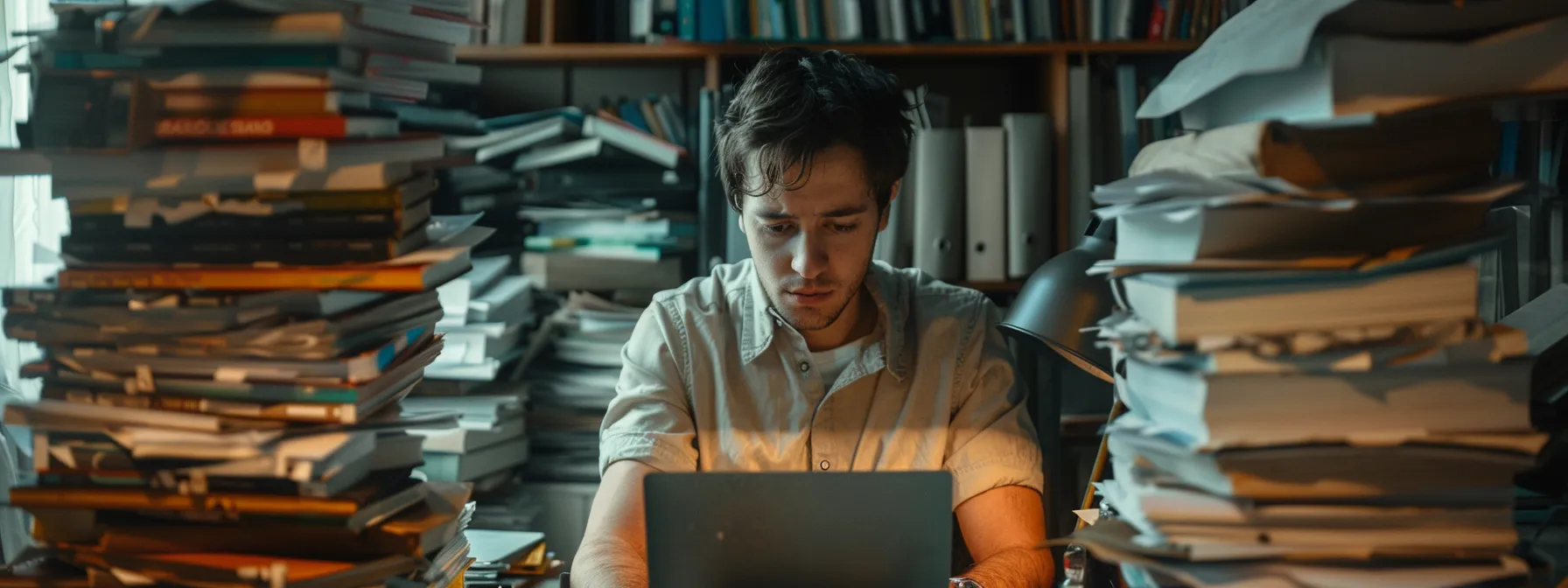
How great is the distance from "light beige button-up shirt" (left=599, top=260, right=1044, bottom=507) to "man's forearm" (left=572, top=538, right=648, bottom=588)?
0.25 metres

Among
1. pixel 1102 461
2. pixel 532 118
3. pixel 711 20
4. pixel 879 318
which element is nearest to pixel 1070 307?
pixel 1102 461

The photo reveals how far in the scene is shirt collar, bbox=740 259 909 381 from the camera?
176 centimetres

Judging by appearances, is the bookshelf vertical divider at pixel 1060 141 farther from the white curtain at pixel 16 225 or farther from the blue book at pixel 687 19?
the white curtain at pixel 16 225

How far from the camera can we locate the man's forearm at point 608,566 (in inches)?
54.6

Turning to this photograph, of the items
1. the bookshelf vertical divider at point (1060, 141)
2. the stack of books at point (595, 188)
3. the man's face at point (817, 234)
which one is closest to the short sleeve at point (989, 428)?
the man's face at point (817, 234)

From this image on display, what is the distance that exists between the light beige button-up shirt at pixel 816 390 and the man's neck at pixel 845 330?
0.12ft

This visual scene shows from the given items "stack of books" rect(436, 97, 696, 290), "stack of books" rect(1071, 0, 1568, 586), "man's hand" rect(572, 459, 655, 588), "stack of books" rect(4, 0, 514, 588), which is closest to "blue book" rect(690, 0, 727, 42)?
"stack of books" rect(436, 97, 696, 290)

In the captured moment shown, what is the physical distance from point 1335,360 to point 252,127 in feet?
2.67

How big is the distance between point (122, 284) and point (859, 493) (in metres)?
0.61

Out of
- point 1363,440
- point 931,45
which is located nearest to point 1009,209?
point 931,45

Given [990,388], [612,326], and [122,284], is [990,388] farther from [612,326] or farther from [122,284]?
[122,284]

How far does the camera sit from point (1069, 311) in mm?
1251

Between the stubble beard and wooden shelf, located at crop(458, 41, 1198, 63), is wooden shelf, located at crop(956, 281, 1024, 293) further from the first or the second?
the stubble beard

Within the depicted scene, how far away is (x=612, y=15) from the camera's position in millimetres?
2428
